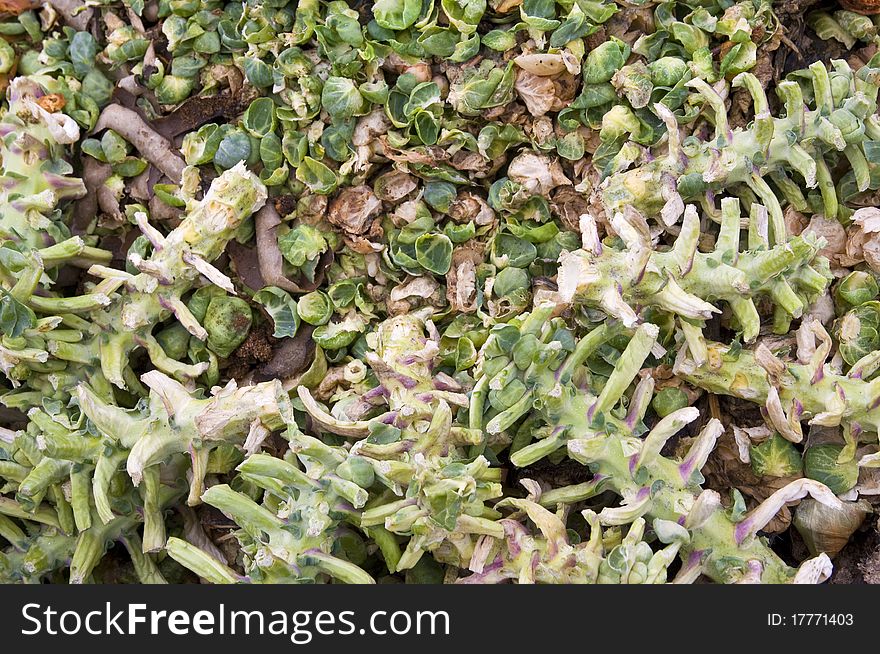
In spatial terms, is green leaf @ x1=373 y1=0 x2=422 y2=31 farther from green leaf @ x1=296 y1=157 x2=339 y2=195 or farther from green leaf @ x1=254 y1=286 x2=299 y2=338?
green leaf @ x1=254 y1=286 x2=299 y2=338

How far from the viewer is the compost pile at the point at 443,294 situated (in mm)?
1212

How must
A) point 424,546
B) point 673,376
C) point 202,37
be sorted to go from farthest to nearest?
1. point 202,37
2. point 673,376
3. point 424,546

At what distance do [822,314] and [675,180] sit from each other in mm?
336

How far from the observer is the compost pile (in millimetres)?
1212

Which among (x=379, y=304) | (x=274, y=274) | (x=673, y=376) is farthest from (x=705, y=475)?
(x=274, y=274)

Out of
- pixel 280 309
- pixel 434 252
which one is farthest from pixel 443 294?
pixel 280 309

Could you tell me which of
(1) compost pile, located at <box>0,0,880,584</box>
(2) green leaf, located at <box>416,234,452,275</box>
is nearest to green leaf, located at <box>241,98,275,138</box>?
(1) compost pile, located at <box>0,0,880,584</box>

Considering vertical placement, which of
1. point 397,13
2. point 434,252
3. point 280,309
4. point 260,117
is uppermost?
point 397,13

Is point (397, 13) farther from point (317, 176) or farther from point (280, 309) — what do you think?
point (280, 309)

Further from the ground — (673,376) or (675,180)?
(675,180)

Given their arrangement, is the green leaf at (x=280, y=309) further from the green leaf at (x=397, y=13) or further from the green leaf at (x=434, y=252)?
the green leaf at (x=397, y=13)

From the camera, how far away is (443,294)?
4.89ft

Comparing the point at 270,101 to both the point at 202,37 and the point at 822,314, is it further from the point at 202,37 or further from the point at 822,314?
the point at 822,314

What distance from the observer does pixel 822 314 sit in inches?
54.1
